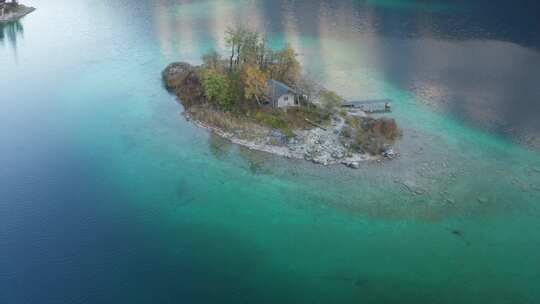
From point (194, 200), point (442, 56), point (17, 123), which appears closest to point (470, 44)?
point (442, 56)

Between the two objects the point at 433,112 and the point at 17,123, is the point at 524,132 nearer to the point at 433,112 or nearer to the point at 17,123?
the point at 433,112

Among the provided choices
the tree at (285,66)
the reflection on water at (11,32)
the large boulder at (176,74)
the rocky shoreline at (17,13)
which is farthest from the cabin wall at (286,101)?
the rocky shoreline at (17,13)

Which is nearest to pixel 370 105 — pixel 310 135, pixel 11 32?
pixel 310 135

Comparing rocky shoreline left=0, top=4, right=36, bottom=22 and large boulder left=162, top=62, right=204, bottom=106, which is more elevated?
rocky shoreline left=0, top=4, right=36, bottom=22

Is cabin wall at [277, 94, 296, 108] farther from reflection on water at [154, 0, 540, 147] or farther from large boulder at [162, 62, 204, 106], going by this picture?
large boulder at [162, 62, 204, 106]

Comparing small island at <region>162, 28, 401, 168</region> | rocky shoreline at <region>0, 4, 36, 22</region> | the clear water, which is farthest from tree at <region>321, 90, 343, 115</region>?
rocky shoreline at <region>0, 4, 36, 22</region>

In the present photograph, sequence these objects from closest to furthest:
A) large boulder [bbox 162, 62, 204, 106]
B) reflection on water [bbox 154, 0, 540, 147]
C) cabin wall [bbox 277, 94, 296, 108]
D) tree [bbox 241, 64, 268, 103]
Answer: tree [bbox 241, 64, 268, 103], cabin wall [bbox 277, 94, 296, 108], large boulder [bbox 162, 62, 204, 106], reflection on water [bbox 154, 0, 540, 147]

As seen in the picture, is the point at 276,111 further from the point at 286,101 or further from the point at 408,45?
the point at 408,45
